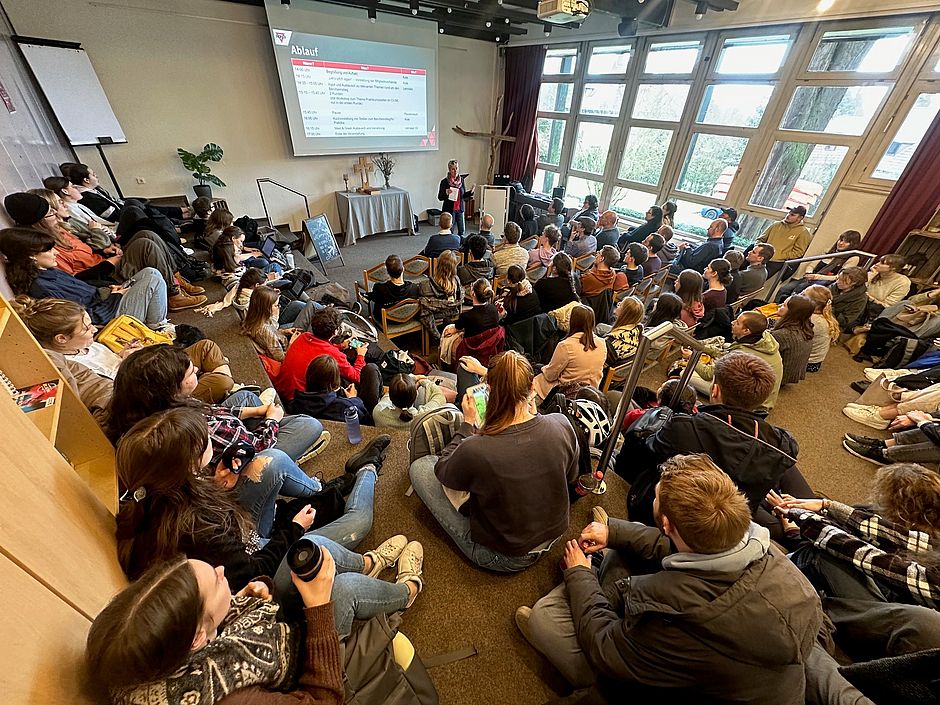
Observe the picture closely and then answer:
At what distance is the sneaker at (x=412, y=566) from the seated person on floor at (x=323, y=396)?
0.85m

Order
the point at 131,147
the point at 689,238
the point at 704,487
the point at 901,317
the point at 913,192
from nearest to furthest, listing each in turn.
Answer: the point at 704,487 → the point at 901,317 → the point at 913,192 → the point at 131,147 → the point at 689,238

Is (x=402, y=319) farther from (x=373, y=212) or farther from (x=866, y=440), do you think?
(x=373, y=212)

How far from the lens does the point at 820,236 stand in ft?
14.6

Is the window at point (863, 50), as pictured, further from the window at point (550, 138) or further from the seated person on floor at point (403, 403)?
the seated person on floor at point (403, 403)

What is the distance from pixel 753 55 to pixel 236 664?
7.12 meters

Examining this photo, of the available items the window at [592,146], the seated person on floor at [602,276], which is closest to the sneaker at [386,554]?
the seated person on floor at [602,276]

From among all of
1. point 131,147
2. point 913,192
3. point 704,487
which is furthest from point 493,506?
point 131,147

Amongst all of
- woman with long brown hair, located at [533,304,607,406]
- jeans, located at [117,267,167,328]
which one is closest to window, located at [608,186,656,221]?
woman with long brown hair, located at [533,304,607,406]

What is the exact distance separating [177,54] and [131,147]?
52.4 inches

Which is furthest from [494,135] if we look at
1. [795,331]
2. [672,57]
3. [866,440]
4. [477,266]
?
[866,440]

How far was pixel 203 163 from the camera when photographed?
17.0 feet

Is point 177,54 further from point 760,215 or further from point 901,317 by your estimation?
point 901,317

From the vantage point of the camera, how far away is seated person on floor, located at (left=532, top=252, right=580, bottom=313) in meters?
3.22

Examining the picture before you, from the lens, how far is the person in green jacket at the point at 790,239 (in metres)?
4.25
